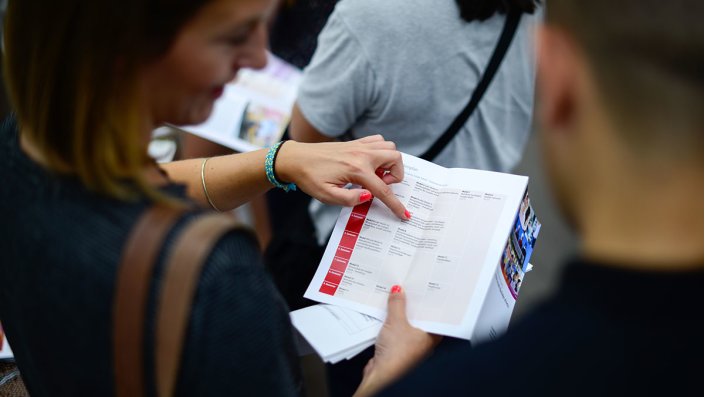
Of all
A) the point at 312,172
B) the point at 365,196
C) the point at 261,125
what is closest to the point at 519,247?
the point at 365,196

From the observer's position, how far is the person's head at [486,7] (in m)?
1.37

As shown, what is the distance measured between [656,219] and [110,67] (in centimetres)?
55

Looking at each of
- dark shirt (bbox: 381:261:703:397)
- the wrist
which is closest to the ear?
dark shirt (bbox: 381:261:703:397)

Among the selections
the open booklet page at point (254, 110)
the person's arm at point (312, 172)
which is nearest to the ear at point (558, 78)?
the person's arm at point (312, 172)

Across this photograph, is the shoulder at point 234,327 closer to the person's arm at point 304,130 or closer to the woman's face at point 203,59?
the woman's face at point 203,59

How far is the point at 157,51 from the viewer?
711mm

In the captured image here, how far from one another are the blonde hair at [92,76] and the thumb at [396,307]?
0.48m

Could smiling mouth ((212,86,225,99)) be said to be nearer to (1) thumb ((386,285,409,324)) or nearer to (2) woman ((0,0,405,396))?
(2) woman ((0,0,405,396))

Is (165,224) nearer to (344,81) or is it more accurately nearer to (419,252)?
(419,252)

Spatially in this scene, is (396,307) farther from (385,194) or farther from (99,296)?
(99,296)

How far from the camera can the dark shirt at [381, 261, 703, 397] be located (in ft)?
1.78

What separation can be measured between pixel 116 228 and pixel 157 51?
192 mm

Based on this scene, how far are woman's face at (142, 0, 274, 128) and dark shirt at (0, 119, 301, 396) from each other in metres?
0.10

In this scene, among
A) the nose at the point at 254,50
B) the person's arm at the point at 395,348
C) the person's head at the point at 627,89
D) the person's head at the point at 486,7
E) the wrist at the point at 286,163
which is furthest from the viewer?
the person's head at the point at 486,7
